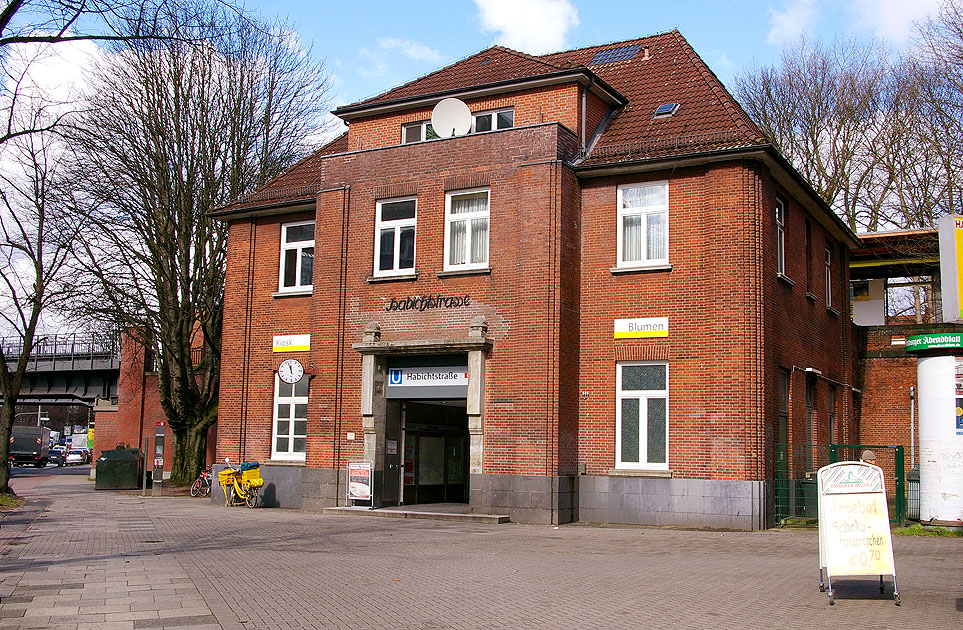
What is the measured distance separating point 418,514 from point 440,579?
9153 millimetres

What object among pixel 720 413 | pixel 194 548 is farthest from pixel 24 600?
pixel 720 413

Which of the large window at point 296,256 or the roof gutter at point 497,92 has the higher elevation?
the roof gutter at point 497,92

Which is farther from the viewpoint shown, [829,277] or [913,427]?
[913,427]

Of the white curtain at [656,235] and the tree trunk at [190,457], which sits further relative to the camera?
the tree trunk at [190,457]

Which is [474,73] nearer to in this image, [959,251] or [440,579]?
[440,579]

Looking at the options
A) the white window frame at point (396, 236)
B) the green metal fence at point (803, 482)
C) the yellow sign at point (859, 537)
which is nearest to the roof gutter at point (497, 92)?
the white window frame at point (396, 236)

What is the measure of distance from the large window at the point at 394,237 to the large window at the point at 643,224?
4625 millimetres

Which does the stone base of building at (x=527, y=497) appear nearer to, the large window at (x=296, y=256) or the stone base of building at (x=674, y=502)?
the stone base of building at (x=674, y=502)

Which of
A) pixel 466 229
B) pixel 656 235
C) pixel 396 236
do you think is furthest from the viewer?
pixel 396 236

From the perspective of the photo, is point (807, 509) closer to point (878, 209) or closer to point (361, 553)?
point (361, 553)

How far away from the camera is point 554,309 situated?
19.0m

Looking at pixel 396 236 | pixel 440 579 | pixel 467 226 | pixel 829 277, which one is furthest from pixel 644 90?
pixel 440 579

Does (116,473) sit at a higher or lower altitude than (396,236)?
lower

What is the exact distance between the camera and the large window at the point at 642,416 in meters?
18.7
